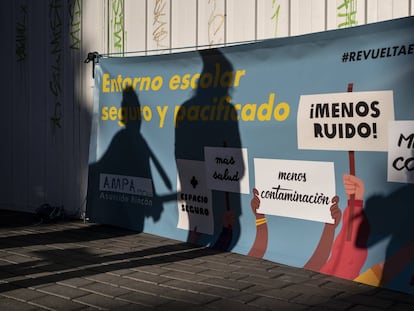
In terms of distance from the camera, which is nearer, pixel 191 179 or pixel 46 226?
pixel 191 179

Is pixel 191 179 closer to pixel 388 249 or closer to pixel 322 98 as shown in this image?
pixel 322 98

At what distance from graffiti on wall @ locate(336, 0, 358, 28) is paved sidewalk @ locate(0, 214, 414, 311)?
2.44 m

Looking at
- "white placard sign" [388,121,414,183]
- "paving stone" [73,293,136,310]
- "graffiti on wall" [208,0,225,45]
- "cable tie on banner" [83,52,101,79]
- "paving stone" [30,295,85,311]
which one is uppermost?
"graffiti on wall" [208,0,225,45]

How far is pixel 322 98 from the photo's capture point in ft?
17.3

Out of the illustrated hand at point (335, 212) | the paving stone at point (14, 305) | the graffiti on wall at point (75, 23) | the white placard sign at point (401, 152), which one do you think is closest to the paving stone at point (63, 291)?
the paving stone at point (14, 305)

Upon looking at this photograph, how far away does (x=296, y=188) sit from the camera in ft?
18.0

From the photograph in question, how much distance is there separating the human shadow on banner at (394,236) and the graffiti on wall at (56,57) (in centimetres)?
554

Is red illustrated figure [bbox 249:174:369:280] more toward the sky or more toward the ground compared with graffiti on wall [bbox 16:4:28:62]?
more toward the ground

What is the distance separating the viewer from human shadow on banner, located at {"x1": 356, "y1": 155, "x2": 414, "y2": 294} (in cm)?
463

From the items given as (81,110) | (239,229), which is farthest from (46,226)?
(239,229)

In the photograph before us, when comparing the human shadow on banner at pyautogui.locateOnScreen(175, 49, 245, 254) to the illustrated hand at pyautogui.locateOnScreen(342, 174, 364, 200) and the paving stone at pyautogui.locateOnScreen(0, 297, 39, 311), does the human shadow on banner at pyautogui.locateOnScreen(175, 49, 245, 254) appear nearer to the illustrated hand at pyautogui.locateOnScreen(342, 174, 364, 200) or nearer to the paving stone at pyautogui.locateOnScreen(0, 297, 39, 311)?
the illustrated hand at pyautogui.locateOnScreen(342, 174, 364, 200)

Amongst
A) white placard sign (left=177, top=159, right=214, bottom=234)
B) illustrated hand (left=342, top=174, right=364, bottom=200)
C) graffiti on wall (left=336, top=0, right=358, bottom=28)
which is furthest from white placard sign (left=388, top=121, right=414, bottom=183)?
white placard sign (left=177, top=159, right=214, bottom=234)

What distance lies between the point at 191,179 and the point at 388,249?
8.28ft

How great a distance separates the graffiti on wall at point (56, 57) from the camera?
888cm
